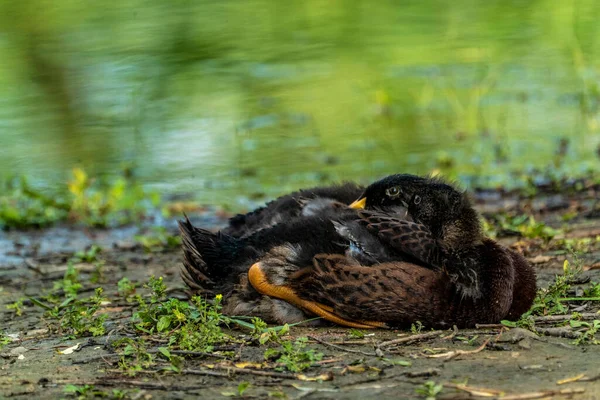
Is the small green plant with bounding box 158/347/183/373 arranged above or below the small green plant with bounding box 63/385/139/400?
below

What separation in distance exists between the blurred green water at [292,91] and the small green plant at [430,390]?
588cm

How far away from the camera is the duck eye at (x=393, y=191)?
541 cm

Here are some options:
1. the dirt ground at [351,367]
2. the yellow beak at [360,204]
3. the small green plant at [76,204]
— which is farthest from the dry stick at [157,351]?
the small green plant at [76,204]

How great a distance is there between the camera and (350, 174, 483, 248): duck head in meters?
5.24

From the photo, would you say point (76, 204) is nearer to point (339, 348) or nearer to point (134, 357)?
point (134, 357)

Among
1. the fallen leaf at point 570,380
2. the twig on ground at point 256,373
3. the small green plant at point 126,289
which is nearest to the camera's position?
the fallen leaf at point 570,380

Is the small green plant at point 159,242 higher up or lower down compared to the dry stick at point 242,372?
lower down

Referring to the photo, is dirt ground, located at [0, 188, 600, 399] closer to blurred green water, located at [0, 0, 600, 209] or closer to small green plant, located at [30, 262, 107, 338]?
small green plant, located at [30, 262, 107, 338]

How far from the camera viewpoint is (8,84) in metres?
12.9

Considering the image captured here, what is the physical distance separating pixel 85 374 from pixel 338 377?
48.0 inches

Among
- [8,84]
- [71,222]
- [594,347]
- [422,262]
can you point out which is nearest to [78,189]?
[71,222]

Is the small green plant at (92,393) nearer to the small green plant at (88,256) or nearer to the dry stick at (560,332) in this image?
the dry stick at (560,332)

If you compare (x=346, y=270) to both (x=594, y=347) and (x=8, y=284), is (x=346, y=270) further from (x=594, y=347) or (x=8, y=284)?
(x=8, y=284)

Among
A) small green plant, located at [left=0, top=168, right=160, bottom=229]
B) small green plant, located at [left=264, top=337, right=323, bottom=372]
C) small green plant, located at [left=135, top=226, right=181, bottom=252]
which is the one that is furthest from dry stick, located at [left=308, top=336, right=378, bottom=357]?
small green plant, located at [left=0, top=168, right=160, bottom=229]
